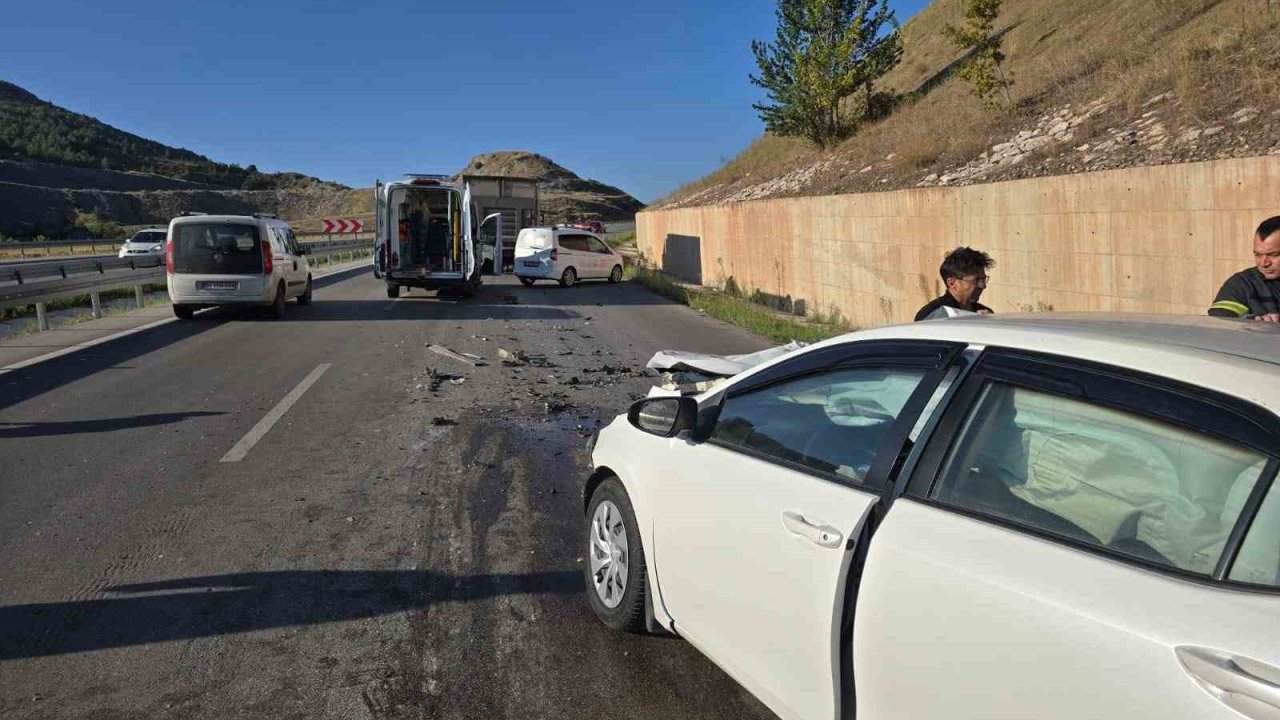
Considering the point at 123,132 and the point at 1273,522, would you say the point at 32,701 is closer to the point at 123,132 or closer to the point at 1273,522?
the point at 1273,522

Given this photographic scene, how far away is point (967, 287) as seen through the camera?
5.60 meters

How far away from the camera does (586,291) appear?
985 inches

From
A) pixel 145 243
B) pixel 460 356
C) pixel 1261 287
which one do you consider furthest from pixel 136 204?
pixel 1261 287

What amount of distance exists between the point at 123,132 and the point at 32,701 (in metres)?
135

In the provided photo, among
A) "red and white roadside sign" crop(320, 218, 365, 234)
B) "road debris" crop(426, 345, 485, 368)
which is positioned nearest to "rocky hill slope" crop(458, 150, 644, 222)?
→ "red and white roadside sign" crop(320, 218, 365, 234)

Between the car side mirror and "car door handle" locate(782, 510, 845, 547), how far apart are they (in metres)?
0.85

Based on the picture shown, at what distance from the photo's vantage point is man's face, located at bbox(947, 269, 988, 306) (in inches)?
219

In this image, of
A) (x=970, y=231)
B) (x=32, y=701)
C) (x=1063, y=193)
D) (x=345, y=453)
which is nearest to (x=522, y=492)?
(x=345, y=453)

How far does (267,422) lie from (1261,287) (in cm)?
765

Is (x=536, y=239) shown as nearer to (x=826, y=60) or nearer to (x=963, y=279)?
(x=826, y=60)

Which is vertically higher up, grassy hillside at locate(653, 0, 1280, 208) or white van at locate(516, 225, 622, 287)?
grassy hillside at locate(653, 0, 1280, 208)

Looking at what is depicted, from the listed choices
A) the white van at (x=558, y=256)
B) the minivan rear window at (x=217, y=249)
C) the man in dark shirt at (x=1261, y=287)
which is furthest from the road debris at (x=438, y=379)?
the white van at (x=558, y=256)

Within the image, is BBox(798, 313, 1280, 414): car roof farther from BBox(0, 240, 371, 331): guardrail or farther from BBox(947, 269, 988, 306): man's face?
BBox(0, 240, 371, 331): guardrail

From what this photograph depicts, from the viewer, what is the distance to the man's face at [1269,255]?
467cm
